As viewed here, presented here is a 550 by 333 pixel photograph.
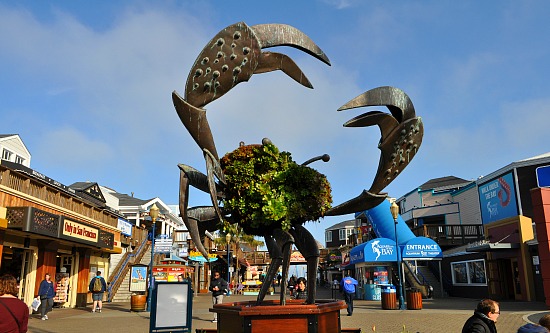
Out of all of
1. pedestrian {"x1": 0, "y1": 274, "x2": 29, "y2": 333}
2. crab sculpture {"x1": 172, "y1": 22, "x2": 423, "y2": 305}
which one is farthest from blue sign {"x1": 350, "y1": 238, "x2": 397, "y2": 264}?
pedestrian {"x1": 0, "y1": 274, "x2": 29, "y2": 333}

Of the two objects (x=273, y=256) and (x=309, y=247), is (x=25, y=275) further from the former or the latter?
(x=309, y=247)

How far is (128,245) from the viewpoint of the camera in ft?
88.9

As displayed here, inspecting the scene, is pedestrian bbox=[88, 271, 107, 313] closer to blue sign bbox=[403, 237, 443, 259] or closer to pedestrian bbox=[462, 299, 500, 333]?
blue sign bbox=[403, 237, 443, 259]

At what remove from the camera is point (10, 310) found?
4.53 m

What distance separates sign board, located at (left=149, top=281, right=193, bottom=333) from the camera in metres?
9.49

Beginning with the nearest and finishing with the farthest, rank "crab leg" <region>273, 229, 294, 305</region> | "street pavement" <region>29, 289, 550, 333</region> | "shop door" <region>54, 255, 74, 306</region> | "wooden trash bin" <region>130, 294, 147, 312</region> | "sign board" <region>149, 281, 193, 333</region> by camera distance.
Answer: "crab leg" <region>273, 229, 294, 305</region> < "sign board" <region>149, 281, 193, 333</region> < "street pavement" <region>29, 289, 550, 333</region> < "wooden trash bin" <region>130, 294, 147, 312</region> < "shop door" <region>54, 255, 74, 306</region>

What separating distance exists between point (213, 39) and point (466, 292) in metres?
24.9

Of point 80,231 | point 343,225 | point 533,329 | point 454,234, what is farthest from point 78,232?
point 343,225

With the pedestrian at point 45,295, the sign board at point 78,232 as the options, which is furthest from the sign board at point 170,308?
the sign board at point 78,232

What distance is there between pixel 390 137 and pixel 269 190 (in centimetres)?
195

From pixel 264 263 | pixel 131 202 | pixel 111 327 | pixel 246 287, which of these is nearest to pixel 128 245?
pixel 131 202

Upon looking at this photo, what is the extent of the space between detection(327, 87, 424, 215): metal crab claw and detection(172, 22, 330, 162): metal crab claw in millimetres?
1010

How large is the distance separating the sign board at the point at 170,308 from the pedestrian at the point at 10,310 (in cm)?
497

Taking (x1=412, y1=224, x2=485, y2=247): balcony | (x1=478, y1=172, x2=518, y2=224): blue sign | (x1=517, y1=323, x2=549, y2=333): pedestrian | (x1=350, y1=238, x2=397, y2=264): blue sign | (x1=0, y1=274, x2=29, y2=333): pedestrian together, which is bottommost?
(x1=517, y1=323, x2=549, y2=333): pedestrian
